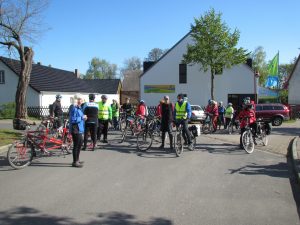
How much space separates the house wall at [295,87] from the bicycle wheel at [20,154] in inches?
1556

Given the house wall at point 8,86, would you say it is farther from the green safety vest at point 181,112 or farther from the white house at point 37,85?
the green safety vest at point 181,112

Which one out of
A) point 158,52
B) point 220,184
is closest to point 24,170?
point 220,184

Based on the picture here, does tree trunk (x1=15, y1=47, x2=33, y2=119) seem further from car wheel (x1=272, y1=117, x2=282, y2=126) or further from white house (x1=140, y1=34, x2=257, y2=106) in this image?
white house (x1=140, y1=34, x2=257, y2=106)

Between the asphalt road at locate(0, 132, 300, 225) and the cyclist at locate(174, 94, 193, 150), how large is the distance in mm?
1167

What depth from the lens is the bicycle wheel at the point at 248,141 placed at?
464 inches

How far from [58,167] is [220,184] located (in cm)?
402

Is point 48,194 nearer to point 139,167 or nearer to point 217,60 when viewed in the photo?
point 139,167

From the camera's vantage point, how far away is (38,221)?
526 centimetres

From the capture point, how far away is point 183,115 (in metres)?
11.7

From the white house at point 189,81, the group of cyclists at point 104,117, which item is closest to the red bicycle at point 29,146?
the group of cyclists at point 104,117

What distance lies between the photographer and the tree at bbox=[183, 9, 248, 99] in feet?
112

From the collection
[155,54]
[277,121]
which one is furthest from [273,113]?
[155,54]

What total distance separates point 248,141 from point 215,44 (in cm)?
2392

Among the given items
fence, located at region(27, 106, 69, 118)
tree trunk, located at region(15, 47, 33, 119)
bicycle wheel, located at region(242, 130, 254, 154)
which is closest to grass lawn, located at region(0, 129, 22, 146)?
→ tree trunk, located at region(15, 47, 33, 119)
